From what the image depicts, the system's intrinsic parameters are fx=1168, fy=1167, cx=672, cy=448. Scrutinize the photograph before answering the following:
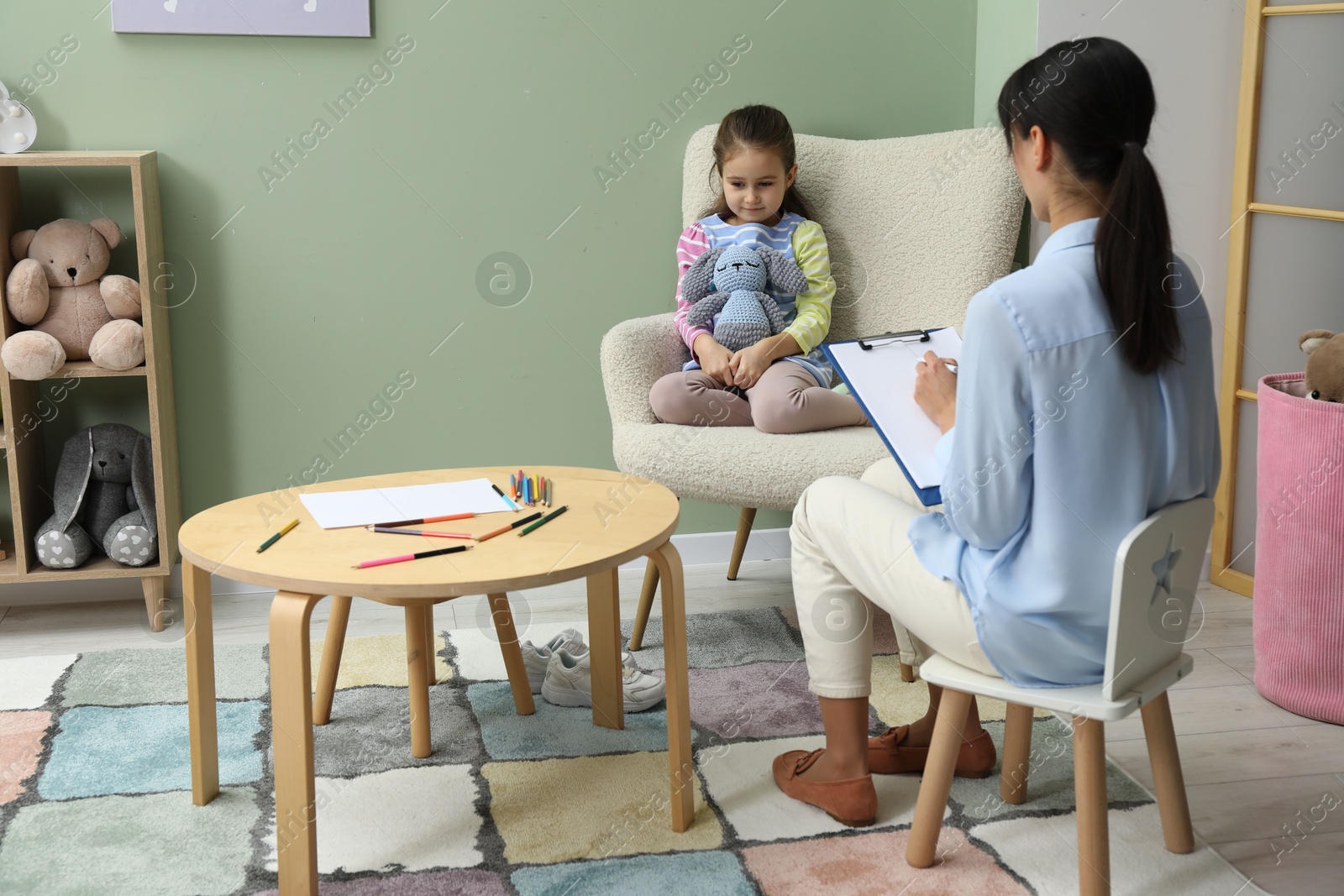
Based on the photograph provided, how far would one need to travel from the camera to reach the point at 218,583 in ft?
8.07

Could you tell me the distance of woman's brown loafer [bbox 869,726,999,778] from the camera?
5.31 ft

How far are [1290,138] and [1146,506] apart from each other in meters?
1.45

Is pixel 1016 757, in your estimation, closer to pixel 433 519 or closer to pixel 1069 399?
pixel 1069 399

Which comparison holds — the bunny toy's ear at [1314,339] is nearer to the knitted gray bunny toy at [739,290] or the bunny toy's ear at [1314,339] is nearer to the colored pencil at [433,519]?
the knitted gray bunny toy at [739,290]

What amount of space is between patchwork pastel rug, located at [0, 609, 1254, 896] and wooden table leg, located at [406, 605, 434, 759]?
28mm

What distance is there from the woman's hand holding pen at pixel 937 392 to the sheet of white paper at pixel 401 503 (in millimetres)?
550

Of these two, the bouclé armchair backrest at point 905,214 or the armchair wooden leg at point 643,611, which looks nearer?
the armchair wooden leg at point 643,611

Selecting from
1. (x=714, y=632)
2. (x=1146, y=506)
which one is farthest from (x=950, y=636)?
(x=714, y=632)

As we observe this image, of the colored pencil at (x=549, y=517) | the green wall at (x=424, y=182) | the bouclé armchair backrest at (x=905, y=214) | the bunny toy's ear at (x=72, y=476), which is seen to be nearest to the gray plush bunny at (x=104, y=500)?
the bunny toy's ear at (x=72, y=476)

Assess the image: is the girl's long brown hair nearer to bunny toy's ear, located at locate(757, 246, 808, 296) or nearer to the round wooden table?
bunny toy's ear, located at locate(757, 246, 808, 296)

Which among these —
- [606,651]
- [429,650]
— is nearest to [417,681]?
[429,650]

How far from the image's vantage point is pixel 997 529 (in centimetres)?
120

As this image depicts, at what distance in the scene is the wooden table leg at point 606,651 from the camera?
1.72 meters

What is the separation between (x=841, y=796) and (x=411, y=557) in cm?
63
